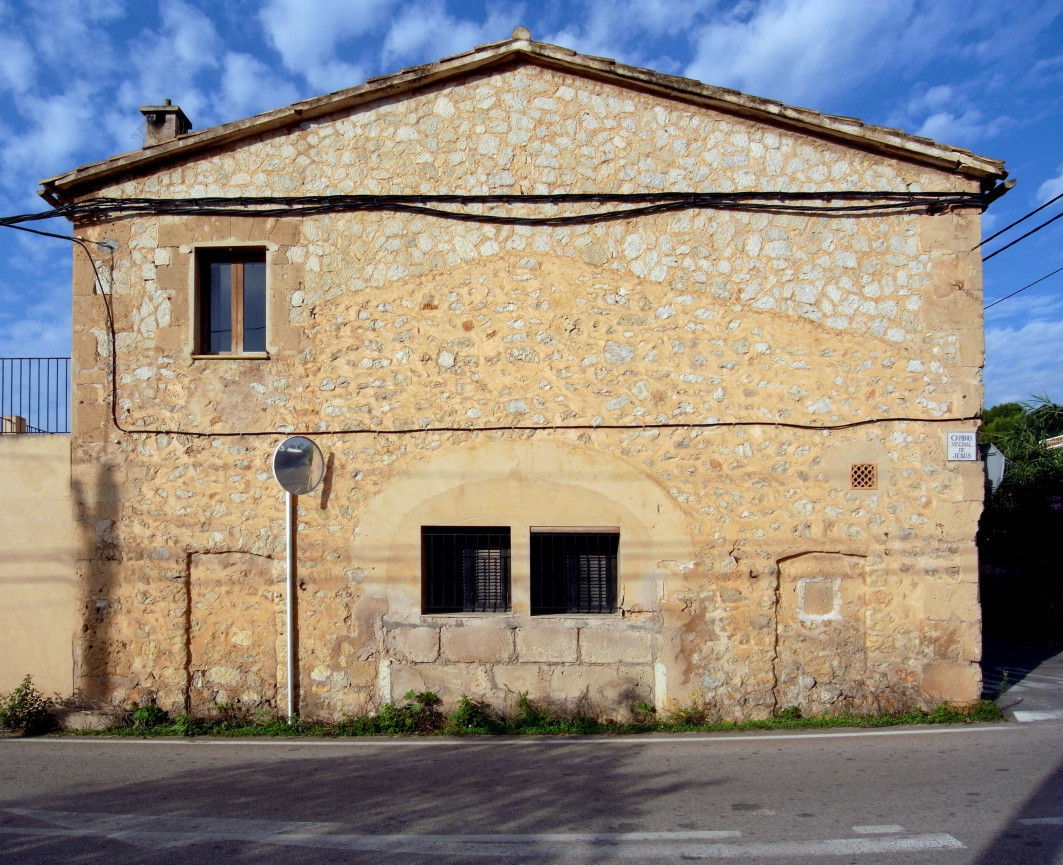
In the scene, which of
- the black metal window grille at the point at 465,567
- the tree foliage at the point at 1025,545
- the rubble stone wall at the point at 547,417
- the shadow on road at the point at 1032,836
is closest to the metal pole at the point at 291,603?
the rubble stone wall at the point at 547,417

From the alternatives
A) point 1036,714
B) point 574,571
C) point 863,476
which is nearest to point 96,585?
point 574,571

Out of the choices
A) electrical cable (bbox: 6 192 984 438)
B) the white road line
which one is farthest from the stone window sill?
the white road line

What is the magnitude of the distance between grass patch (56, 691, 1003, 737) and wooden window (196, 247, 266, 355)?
379cm

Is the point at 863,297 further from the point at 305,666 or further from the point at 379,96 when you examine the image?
the point at 305,666

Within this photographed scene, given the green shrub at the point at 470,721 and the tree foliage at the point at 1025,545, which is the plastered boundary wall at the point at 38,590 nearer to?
the green shrub at the point at 470,721

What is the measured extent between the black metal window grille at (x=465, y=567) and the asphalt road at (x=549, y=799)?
138 cm

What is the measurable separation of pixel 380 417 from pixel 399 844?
4.18 metres

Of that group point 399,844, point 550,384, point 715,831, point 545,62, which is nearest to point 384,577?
point 550,384

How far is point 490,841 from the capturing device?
4.85m

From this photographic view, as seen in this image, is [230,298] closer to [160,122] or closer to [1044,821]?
[160,122]

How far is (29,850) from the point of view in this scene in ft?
15.6

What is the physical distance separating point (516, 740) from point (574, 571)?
5.60ft

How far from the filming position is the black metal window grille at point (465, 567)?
7961mm

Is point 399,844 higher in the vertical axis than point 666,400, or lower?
lower
